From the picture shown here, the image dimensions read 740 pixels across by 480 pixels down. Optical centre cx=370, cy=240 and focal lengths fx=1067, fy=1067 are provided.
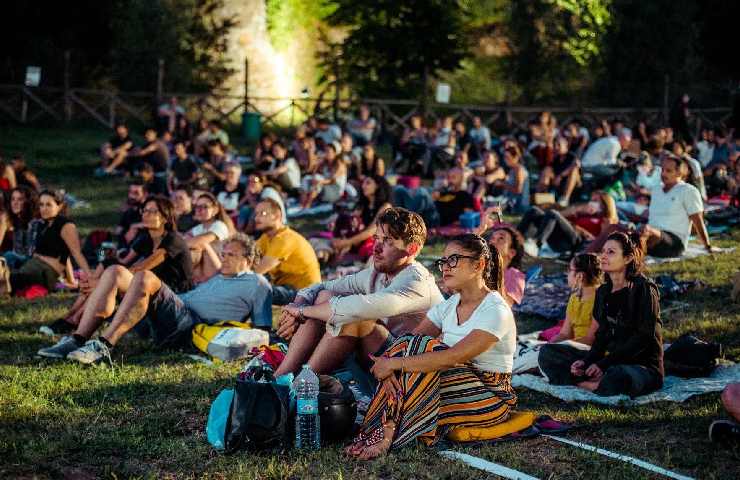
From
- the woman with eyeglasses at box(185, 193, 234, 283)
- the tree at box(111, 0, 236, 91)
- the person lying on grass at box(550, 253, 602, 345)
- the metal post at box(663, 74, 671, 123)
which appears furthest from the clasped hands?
the metal post at box(663, 74, 671, 123)

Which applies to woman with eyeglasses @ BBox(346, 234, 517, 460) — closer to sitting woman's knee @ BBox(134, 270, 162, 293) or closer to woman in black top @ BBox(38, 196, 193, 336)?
sitting woman's knee @ BBox(134, 270, 162, 293)

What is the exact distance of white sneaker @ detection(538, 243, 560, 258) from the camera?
11.3 m

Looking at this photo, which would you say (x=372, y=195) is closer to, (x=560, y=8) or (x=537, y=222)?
(x=537, y=222)

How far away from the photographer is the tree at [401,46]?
27.9 metres

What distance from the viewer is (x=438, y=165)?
66.9 ft

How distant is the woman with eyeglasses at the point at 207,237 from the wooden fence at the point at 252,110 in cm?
1414

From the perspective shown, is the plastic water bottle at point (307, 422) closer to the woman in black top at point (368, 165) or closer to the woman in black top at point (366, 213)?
the woman in black top at point (366, 213)

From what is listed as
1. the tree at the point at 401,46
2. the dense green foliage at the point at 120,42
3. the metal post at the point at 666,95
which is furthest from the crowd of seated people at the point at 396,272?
the metal post at the point at 666,95

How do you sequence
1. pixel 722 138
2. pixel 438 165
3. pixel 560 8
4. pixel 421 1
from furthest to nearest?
pixel 560 8, pixel 421 1, pixel 438 165, pixel 722 138

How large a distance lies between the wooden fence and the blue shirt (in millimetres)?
16247

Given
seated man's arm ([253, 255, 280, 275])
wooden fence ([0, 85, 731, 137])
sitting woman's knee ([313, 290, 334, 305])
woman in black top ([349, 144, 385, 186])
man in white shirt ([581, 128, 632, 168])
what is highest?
wooden fence ([0, 85, 731, 137])

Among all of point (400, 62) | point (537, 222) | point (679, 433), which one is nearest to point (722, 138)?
point (537, 222)

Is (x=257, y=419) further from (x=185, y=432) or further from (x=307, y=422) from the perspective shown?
(x=185, y=432)

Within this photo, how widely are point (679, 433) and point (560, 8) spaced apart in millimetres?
25757
